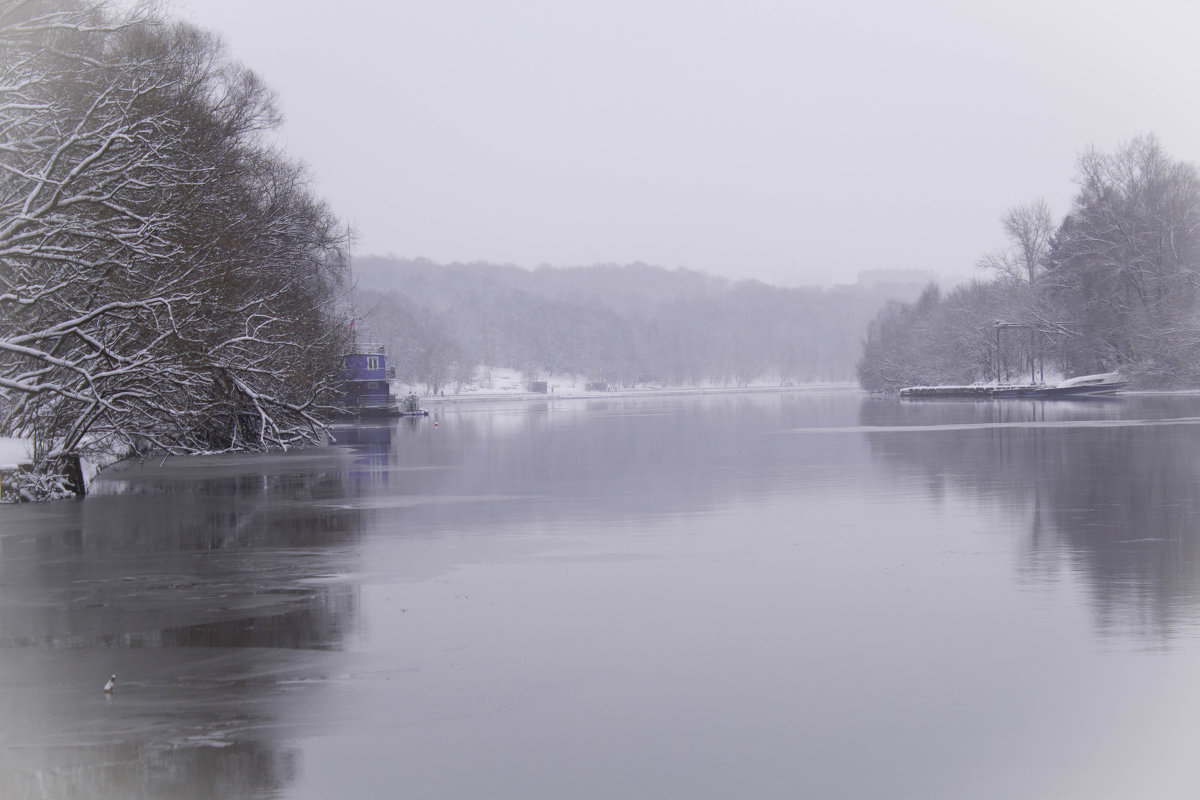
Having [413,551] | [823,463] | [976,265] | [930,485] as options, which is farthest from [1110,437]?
[976,265]

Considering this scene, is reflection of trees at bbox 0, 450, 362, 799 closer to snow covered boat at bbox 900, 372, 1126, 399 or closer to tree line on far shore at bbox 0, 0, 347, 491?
tree line on far shore at bbox 0, 0, 347, 491

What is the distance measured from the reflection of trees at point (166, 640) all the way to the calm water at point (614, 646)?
40 mm

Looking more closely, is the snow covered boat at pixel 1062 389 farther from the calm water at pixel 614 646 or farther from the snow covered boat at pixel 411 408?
the calm water at pixel 614 646

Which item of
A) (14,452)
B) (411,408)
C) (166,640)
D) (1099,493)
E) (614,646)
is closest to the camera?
(614,646)

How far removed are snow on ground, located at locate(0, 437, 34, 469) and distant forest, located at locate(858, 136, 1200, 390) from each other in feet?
243

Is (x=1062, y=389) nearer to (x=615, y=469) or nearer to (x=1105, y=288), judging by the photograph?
(x=1105, y=288)

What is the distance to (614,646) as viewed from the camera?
10.0 metres

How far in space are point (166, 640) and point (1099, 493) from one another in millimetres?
15496

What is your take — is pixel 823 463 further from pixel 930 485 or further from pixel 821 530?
pixel 821 530

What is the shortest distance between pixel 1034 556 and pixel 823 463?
612 inches

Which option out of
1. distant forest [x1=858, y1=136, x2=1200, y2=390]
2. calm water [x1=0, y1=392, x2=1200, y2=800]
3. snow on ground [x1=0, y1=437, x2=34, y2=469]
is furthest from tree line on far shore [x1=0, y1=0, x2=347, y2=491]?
distant forest [x1=858, y1=136, x2=1200, y2=390]

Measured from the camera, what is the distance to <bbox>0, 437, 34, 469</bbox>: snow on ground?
23.7 meters

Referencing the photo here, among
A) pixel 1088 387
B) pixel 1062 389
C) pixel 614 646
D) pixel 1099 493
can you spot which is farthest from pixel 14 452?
pixel 1062 389

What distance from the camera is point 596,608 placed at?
11703mm
